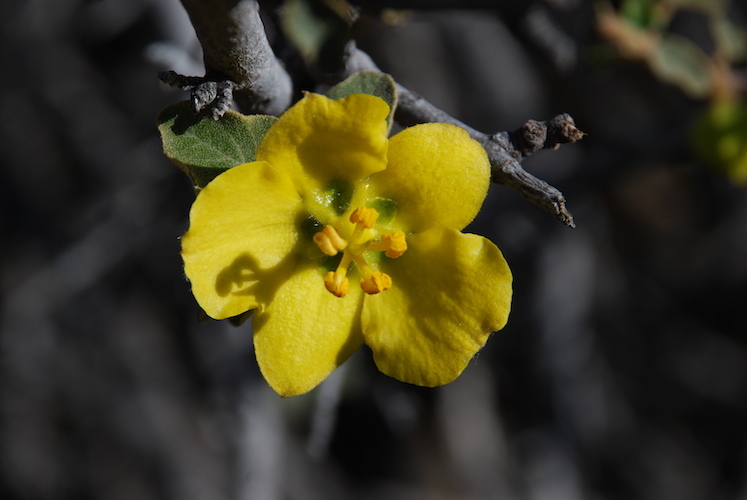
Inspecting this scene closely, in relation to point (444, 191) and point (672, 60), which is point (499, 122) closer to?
point (672, 60)

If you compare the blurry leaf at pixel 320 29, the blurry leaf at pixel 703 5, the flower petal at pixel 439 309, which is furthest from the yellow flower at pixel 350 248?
the blurry leaf at pixel 703 5

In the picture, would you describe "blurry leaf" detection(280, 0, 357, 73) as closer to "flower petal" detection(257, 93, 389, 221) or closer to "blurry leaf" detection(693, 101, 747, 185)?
"flower petal" detection(257, 93, 389, 221)

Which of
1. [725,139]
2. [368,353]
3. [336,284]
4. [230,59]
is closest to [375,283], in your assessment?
[336,284]

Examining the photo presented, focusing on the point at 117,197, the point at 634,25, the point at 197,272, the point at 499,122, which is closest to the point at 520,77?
the point at 499,122

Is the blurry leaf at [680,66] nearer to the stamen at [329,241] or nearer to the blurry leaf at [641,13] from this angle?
the blurry leaf at [641,13]

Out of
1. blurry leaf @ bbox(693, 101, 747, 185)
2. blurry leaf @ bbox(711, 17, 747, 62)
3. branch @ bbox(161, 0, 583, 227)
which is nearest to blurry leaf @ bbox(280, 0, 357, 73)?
branch @ bbox(161, 0, 583, 227)

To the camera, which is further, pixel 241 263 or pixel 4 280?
pixel 4 280
